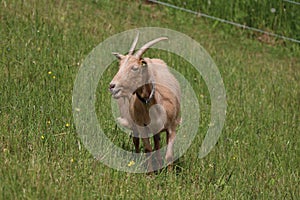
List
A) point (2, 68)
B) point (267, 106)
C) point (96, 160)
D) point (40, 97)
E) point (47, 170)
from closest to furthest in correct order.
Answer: point (47, 170) < point (96, 160) < point (40, 97) < point (2, 68) < point (267, 106)

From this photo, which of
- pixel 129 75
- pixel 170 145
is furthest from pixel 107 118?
pixel 129 75

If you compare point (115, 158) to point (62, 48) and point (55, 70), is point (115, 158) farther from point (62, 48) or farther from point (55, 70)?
point (62, 48)

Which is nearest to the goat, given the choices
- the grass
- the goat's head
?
the goat's head

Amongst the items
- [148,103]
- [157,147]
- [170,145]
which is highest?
[148,103]

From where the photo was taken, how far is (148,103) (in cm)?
654

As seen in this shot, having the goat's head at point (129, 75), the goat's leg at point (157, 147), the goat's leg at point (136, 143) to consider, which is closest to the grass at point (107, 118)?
→ the goat's leg at point (136, 143)

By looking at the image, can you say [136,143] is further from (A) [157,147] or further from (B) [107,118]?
(B) [107,118]

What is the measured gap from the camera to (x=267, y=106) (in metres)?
9.66

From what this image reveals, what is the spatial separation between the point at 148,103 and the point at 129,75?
55 cm

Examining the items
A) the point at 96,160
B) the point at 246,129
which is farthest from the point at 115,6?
the point at 96,160

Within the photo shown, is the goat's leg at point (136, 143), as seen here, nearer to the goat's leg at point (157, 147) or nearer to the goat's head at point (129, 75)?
the goat's leg at point (157, 147)

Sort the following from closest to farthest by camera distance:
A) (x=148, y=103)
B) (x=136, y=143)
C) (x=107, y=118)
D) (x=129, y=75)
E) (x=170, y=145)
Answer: (x=129, y=75)
(x=148, y=103)
(x=170, y=145)
(x=136, y=143)
(x=107, y=118)

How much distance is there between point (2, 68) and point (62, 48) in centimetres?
160

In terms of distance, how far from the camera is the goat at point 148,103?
6.17 m
